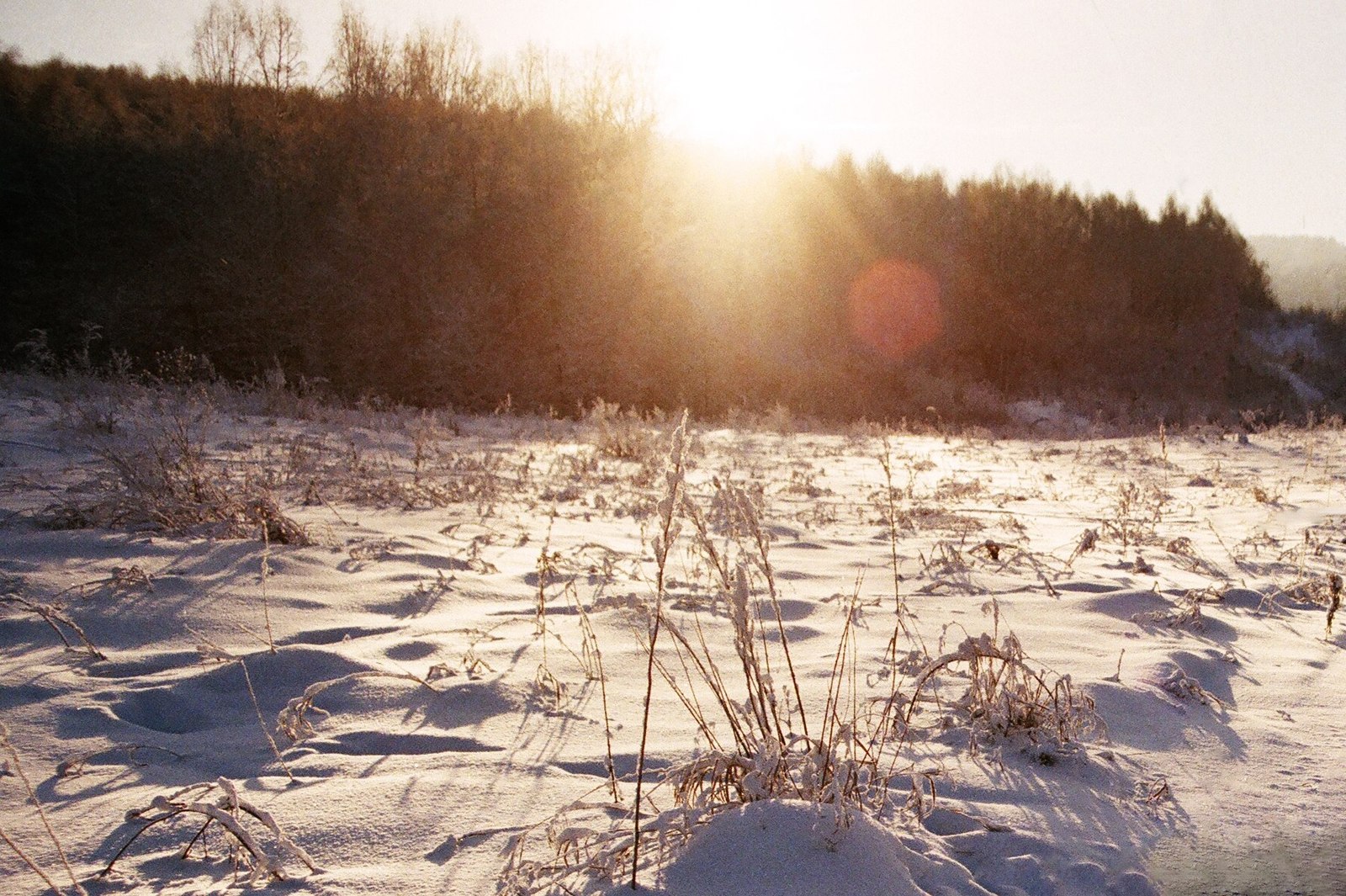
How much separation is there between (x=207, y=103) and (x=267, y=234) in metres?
3.04

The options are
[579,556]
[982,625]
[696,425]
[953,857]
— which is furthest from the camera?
Result: [696,425]

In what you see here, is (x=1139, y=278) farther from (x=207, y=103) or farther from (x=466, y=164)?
(x=207, y=103)

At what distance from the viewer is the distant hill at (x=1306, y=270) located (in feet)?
82.8

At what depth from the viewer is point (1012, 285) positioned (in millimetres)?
20969

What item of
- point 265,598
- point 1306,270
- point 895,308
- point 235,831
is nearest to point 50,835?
point 235,831

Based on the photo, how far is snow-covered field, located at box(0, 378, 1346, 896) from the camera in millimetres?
1477

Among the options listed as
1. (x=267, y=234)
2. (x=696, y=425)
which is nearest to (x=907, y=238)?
(x=696, y=425)

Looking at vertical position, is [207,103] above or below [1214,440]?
above

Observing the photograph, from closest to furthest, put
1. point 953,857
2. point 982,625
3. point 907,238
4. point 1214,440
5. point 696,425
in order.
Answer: point 953,857 < point 982,625 < point 1214,440 < point 696,425 < point 907,238

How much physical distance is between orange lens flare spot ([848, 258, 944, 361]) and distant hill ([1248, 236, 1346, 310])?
34.9 feet

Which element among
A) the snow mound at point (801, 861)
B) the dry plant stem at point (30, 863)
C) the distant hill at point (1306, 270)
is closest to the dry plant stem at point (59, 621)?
the dry plant stem at point (30, 863)

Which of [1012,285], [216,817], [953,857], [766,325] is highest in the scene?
[1012,285]

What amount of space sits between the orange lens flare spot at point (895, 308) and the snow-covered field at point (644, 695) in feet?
48.5

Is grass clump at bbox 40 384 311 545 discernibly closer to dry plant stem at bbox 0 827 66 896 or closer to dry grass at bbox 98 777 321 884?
dry grass at bbox 98 777 321 884
